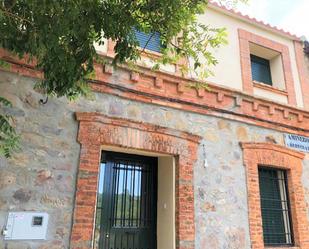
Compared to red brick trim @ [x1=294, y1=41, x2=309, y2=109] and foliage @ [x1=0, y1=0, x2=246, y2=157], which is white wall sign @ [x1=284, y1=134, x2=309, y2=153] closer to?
red brick trim @ [x1=294, y1=41, x2=309, y2=109]

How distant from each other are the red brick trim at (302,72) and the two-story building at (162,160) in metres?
0.18

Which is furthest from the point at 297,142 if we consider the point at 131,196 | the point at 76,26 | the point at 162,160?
the point at 76,26

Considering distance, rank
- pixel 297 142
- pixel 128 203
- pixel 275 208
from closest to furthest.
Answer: pixel 128 203 < pixel 275 208 < pixel 297 142

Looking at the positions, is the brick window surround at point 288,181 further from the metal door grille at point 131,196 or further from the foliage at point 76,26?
the foliage at point 76,26

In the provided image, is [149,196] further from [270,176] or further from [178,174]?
[270,176]

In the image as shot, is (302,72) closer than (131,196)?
No

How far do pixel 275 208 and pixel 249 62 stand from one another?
353 cm

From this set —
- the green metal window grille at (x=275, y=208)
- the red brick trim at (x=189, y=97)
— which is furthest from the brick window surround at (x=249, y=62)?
the green metal window grille at (x=275, y=208)

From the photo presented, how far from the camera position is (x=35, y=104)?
15.7 ft

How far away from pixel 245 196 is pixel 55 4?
502 cm

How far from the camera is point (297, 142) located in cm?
746

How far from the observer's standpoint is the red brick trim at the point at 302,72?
8186 millimetres

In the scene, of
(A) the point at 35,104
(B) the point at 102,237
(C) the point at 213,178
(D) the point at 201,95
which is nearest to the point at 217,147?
(C) the point at 213,178

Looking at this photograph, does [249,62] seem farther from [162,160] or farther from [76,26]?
[76,26]
